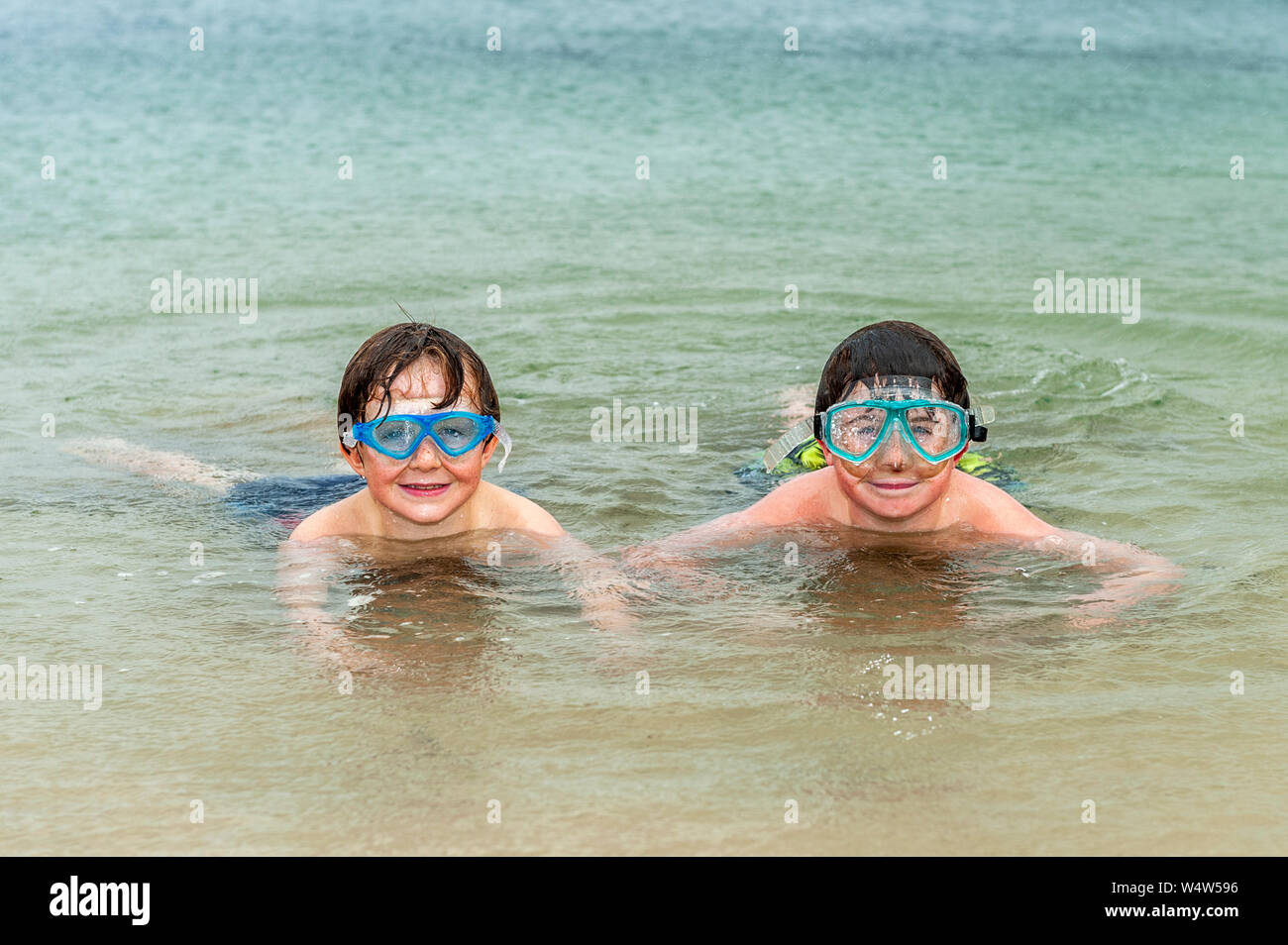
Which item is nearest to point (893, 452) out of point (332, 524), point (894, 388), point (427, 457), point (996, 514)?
point (894, 388)

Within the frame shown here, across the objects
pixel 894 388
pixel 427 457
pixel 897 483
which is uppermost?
pixel 894 388

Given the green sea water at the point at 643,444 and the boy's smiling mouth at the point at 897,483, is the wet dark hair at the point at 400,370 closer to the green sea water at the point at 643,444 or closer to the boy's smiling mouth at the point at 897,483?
the green sea water at the point at 643,444

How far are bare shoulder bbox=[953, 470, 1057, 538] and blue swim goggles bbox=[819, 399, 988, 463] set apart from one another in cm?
38

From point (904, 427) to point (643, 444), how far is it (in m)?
1.93

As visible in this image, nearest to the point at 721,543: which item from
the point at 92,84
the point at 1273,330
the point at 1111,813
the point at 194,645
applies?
the point at 194,645

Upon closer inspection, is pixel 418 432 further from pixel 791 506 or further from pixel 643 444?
pixel 643 444

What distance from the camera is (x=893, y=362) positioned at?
4.82m

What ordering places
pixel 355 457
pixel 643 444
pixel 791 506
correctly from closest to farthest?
pixel 355 457
pixel 791 506
pixel 643 444

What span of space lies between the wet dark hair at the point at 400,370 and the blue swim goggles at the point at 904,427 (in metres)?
1.10

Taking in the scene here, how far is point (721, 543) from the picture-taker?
16.7 ft

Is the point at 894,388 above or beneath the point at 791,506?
above
